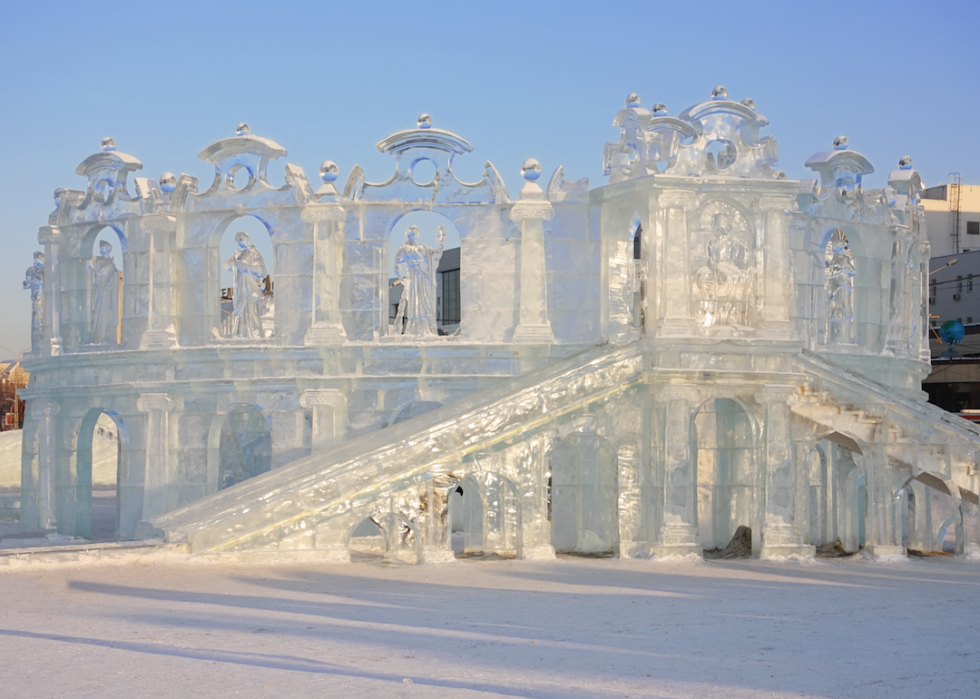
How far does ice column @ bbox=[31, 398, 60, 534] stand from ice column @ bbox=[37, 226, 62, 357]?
1727 millimetres

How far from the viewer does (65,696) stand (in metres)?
12.4

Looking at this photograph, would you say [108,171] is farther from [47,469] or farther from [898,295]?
[898,295]

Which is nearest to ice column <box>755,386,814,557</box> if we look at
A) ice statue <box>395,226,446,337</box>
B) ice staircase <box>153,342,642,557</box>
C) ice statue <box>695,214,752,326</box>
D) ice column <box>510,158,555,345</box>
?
ice statue <box>695,214,752,326</box>

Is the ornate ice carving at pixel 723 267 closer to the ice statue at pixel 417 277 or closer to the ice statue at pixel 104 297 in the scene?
the ice statue at pixel 417 277

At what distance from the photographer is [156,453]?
28781 mm

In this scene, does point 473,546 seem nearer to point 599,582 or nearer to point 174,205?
point 599,582

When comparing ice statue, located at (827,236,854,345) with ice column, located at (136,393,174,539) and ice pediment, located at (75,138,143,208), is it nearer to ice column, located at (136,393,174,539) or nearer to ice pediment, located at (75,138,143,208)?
ice column, located at (136,393,174,539)

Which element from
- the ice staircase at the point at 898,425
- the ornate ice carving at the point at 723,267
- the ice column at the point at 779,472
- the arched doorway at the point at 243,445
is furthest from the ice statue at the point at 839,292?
the arched doorway at the point at 243,445

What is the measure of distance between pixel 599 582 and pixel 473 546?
5.94 meters

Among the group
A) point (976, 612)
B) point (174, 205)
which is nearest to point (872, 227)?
point (976, 612)

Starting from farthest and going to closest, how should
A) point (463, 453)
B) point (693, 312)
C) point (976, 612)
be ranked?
point (693, 312) < point (463, 453) < point (976, 612)

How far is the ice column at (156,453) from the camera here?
28688mm

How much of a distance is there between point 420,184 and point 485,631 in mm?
14063

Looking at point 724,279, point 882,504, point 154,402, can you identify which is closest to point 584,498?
point 724,279
